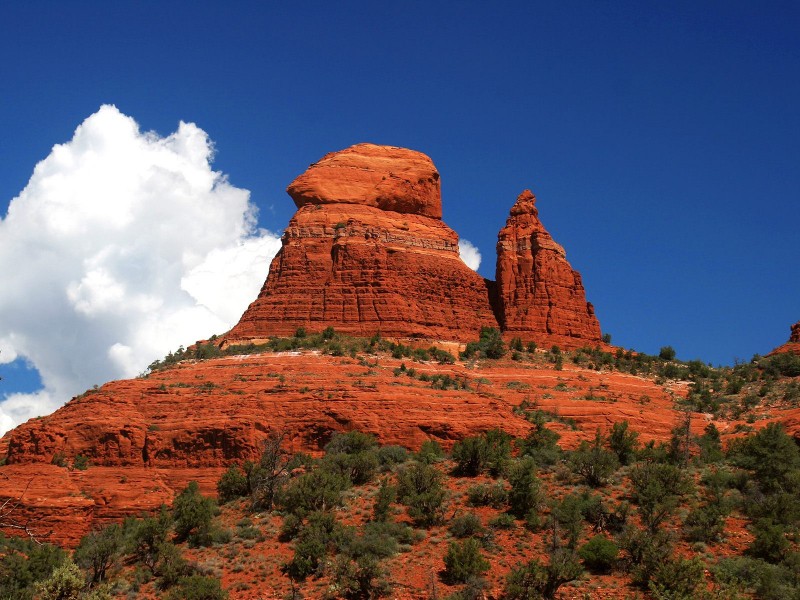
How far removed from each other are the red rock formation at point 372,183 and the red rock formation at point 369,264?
83 millimetres

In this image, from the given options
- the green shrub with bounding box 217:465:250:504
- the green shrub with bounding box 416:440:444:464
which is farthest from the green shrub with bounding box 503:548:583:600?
the green shrub with bounding box 217:465:250:504

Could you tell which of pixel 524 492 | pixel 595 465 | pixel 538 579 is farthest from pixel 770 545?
pixel 524 492

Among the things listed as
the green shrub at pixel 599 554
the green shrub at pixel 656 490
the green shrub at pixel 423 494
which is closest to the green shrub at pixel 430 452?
the green shrub at pixel 423 494

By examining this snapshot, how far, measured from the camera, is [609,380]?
6128 cm

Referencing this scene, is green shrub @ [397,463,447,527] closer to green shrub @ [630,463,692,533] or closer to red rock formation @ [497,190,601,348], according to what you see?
green shrub @ [630,463,692,533]

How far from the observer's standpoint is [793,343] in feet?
237

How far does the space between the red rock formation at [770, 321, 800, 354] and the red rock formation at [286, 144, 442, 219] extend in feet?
97.4

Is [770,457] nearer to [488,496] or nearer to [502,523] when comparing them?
[488,496]

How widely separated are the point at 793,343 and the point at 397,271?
32.3 metres

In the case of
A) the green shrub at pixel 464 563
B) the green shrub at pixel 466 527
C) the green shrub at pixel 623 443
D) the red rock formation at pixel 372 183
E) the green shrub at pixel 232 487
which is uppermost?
the red rock formation at pixel 372 183

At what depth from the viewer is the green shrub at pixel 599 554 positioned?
111ft

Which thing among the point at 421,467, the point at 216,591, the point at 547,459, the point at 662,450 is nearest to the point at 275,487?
the point at 421,467

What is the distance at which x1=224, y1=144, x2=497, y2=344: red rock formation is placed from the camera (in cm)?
6631

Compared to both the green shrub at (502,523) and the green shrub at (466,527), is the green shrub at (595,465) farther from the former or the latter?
the green shrub at (466,527)
